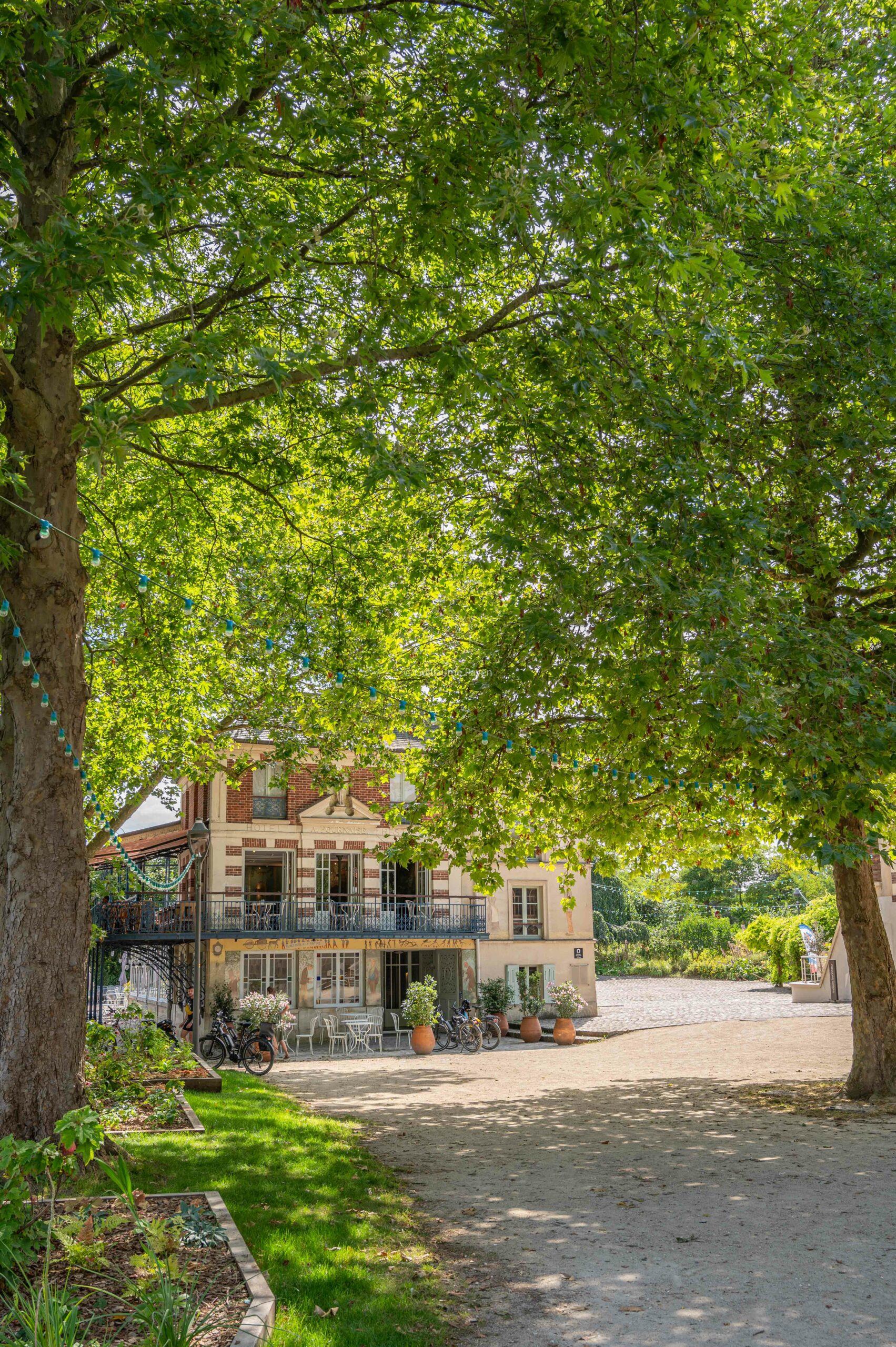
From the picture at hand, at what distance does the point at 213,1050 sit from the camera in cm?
2145

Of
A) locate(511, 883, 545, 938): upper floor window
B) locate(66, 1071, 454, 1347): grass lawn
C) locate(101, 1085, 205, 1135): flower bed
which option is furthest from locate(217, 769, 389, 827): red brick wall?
locate(101, 1085, 205, 1135): flower bed

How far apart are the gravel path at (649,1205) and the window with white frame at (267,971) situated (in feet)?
27.3

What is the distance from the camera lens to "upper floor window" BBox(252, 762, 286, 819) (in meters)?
26.3

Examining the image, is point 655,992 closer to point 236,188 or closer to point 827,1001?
point 827,1001

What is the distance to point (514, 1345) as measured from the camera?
5078 millimetres

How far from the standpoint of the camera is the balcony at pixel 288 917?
24.6 m

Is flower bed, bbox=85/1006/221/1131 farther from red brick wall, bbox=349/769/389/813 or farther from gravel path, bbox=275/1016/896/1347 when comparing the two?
red brick wall, bbox=349/769/389/813

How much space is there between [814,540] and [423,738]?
5.98m

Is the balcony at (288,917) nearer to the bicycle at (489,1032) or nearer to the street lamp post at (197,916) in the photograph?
the bicycle at (489,1032)

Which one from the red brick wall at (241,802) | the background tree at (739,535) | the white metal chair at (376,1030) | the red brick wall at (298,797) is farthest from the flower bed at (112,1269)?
the red brick wall at (298,797)

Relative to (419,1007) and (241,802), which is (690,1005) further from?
(241,802)

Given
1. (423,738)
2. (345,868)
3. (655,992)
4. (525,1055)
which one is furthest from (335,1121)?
(655,992)

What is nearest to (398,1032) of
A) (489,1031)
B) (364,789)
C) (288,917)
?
(489,1031)

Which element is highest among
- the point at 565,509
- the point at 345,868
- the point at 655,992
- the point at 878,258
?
the point at 878,258
